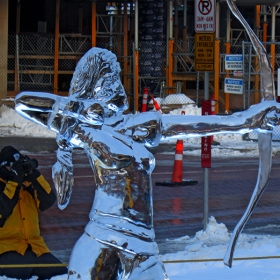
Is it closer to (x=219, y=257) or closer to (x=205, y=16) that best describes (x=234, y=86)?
(x=205, y=16)

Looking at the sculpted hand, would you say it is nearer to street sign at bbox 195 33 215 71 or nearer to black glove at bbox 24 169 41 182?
black glove at bbox 24 169 41 182

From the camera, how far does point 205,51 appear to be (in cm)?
788

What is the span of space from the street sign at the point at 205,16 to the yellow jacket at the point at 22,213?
252 centimetres

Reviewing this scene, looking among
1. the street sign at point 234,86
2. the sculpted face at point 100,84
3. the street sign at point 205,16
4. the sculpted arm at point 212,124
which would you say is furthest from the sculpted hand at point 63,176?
the street sign at point 234,86

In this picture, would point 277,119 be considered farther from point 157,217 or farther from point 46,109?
point 157,217

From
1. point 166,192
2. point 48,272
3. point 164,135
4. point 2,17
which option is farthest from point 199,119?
point 2,17

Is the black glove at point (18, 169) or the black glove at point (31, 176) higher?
the black glove at point (18, 169)

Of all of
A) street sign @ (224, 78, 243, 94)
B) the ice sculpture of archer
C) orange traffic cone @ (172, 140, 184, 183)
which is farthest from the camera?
street sign @ (224, 78, 243, 94)

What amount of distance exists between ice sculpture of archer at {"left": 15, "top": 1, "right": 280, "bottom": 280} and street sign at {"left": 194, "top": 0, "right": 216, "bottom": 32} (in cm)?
435

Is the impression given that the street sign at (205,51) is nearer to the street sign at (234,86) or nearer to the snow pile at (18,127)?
the street sign at (234,86)

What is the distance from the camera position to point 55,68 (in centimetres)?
2184

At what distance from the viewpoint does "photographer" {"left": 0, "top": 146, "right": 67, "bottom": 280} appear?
6.39 meters

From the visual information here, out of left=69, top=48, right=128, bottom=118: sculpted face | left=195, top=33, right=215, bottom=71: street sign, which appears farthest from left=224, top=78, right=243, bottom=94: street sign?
left=69, top=48, right=128, bottom=118: sculpted face

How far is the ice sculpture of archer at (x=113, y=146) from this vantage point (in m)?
3.39
